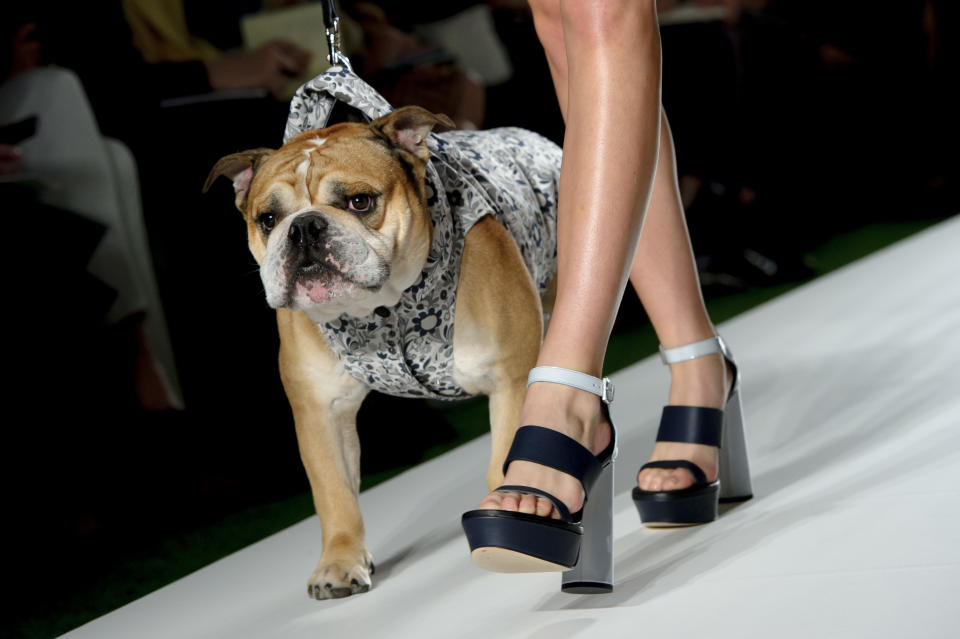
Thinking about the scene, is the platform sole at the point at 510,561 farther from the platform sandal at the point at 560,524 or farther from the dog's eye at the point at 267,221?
the dog's eye at the point at 267,221

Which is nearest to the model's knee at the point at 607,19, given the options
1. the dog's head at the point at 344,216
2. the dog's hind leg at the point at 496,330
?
the dog's head at the point at 344,216

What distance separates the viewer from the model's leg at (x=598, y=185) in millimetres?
937

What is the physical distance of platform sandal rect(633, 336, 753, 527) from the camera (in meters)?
1.11

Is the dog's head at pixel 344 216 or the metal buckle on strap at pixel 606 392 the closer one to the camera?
the metal buckle on strap at pixel 606 392

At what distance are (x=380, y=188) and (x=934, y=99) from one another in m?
4.96

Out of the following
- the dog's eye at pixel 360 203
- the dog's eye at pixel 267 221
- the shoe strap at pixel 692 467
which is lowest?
the shoe strap at pixel 692 467

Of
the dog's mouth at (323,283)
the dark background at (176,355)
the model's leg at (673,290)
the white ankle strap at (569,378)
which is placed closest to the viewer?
the white ankle strap at (569,378)

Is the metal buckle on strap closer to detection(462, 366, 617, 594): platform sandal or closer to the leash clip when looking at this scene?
detection(462, 366, 617, 594): platform sandal

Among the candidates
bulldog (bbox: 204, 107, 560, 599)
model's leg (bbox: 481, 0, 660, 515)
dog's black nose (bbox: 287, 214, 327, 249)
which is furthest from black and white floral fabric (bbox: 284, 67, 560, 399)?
model's leg (bbox: 481, 0, 660, 515)

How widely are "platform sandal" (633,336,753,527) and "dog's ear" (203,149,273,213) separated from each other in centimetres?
54

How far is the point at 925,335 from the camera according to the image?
6.36ft

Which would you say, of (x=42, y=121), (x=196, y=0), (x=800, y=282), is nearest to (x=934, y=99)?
(x=800, y=282)

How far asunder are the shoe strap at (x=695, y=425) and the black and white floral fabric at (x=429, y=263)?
25cm

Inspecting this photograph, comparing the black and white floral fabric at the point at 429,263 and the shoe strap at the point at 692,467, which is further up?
Result: the black and white floral fabric at the point at 429,263
